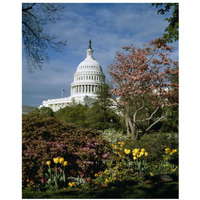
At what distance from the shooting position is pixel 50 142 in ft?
23.3

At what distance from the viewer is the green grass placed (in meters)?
5.39

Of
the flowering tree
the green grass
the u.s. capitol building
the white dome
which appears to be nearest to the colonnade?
the u.s. capitol building

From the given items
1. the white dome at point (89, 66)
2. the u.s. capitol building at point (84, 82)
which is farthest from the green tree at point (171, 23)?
Result: the white dome at point (89, 66)

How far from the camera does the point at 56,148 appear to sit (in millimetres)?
6602

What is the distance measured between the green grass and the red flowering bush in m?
0.70

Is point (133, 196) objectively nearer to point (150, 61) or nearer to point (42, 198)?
point (42, 198)

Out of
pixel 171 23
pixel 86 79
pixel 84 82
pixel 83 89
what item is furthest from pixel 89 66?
pixel 171 23

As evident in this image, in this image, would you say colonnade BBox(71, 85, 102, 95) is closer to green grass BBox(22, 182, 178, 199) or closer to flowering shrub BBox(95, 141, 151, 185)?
flowering shrub BBox(95, 141, 151, 185)

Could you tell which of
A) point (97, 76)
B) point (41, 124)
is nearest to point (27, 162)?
point (41, 124)

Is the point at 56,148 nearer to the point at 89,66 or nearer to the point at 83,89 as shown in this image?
the point at 83,89

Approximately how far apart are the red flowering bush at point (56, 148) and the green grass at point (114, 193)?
2.30ft

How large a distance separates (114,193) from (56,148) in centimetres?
203

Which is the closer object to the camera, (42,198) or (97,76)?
(42,198)
